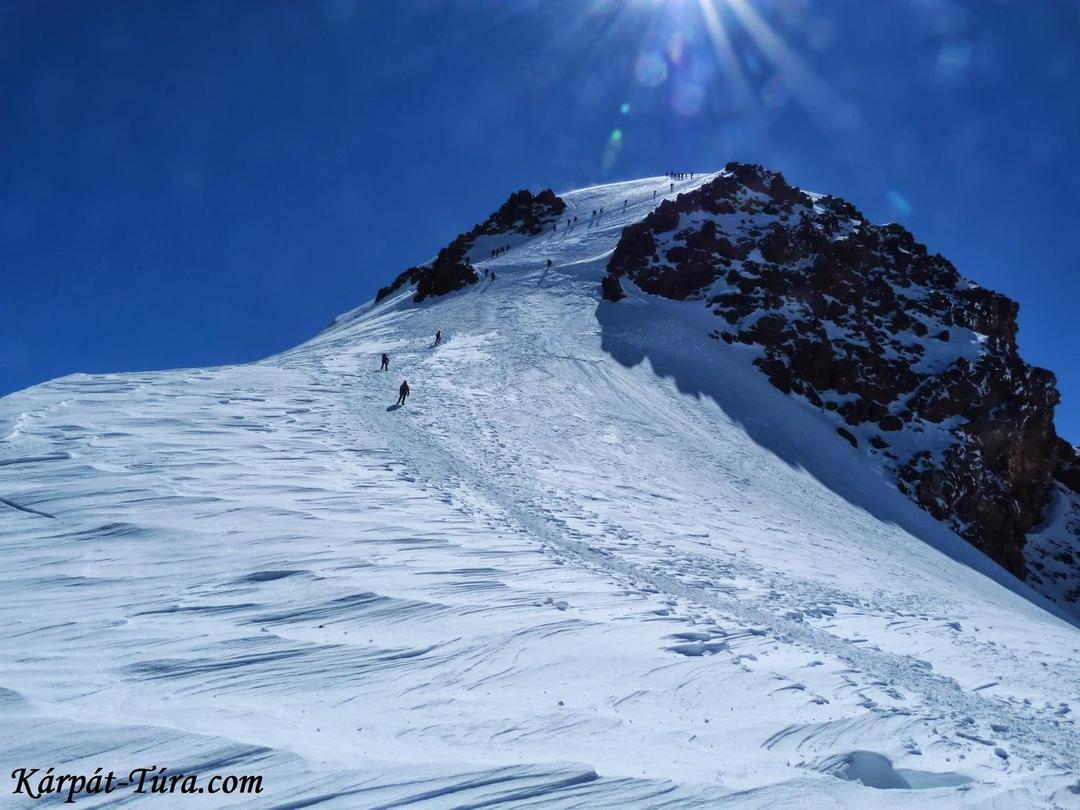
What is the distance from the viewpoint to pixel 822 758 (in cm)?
552

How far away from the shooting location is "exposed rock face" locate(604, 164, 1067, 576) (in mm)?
42062

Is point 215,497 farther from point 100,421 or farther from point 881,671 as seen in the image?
point 881,671

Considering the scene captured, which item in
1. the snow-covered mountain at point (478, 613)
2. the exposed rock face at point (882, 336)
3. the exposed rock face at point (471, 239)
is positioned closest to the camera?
the snow-covered mountain at point (478, 613)

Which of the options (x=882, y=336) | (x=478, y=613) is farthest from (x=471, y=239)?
(x=478, y=613)

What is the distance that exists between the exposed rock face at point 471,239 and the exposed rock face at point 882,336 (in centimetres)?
1419

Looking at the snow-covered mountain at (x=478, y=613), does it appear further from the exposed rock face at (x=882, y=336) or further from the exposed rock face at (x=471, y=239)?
the exposed rock face at (x=471, y=239)

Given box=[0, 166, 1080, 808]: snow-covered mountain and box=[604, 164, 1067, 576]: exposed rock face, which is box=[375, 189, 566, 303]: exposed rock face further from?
→ box=[0, 166, 1080, 808]: snow-covered mountain

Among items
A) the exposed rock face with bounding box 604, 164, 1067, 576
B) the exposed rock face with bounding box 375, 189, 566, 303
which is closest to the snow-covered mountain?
the exposed rock face with bounding box 604, 164, 1067, 576

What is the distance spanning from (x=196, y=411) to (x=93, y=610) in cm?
1049

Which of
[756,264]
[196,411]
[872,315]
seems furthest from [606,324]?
[196,411]

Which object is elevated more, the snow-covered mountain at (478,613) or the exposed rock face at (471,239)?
the exposed rock face at (471,239)

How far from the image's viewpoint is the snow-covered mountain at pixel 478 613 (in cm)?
476

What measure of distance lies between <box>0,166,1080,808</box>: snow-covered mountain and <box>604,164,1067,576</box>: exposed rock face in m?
17.3

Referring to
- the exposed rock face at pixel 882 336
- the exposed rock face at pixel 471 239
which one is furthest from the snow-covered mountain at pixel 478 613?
the exposed rock face at pixel 471 239
